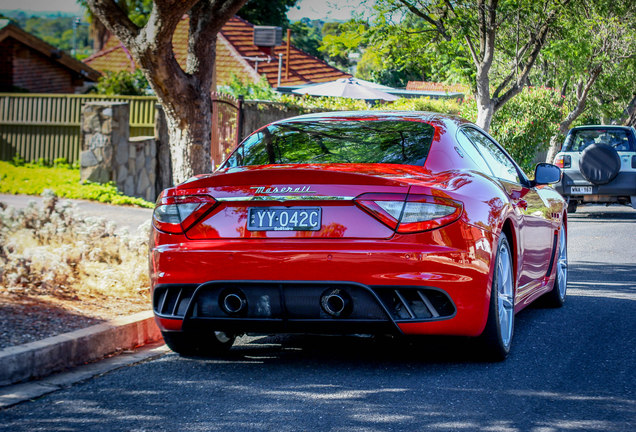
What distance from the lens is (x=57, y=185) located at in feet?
52.5

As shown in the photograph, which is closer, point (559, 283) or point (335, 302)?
point (335, 302)

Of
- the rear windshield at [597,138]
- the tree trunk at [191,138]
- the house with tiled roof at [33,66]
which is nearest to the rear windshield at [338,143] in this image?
the tree trunk at [191,138]

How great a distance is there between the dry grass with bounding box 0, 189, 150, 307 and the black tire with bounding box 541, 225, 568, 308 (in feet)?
10.7

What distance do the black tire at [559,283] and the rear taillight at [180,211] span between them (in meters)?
3.57

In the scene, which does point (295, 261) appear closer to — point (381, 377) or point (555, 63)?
point (381, 377)

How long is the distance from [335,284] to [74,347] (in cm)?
167

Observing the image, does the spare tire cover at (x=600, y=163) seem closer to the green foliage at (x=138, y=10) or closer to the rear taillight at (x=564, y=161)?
the rear taillight at (x=564, y=161)

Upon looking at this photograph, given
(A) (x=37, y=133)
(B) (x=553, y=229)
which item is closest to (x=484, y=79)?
(A) (x=37, y=133)

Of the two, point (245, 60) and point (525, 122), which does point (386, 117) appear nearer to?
point (525, 122)

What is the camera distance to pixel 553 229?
7465 millimetres

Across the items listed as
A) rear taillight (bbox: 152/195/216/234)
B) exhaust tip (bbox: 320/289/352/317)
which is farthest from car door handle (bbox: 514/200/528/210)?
rear taillight (bbox: 152/195/216/234)

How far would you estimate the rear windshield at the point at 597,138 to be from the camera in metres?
18.5

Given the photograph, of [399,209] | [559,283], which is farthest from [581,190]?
[399,209]

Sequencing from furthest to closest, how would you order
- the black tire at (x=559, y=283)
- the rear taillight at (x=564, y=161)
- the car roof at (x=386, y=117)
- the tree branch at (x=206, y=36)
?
the rear taillight at (x=564, y=161) < the tree branch at (x=206, y=36) < the black tire at (x=559, y=283) < the car roof at (x=386, y=117)
